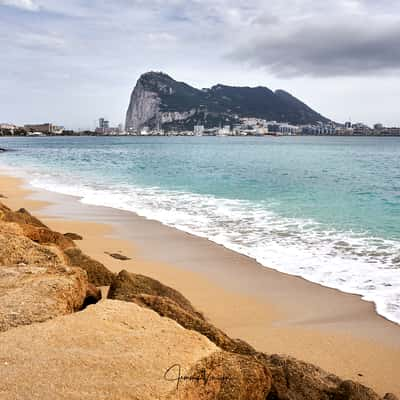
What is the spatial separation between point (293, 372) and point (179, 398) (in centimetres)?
128

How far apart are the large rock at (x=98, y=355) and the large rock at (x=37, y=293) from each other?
0.23 metres

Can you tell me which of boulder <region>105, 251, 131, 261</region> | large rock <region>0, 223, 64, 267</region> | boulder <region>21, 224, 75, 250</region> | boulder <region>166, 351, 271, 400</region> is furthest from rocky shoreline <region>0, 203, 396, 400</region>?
boulder <region>105, 251, 131, 261</region>

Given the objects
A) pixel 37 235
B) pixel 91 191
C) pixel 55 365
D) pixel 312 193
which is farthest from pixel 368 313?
pixel 91 191

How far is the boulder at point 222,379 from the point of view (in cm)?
304

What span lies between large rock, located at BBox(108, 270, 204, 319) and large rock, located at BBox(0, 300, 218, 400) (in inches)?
27.8

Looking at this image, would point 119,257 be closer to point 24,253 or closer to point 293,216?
point 24,253

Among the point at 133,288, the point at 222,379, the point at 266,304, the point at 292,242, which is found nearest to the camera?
the point at 222,379

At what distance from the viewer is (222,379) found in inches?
125

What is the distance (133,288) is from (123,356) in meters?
1.84

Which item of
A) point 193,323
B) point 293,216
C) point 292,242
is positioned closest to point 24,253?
point 193,323

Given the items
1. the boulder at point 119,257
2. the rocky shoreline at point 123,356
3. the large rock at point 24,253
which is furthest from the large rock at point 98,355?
the boulder at point 119,257

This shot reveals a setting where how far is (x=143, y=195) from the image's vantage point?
63.9ft

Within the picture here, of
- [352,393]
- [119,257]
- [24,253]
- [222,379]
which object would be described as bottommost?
[119,257]

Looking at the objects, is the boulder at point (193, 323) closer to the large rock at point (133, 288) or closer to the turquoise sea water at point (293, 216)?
the large rock at point (133, 288)
